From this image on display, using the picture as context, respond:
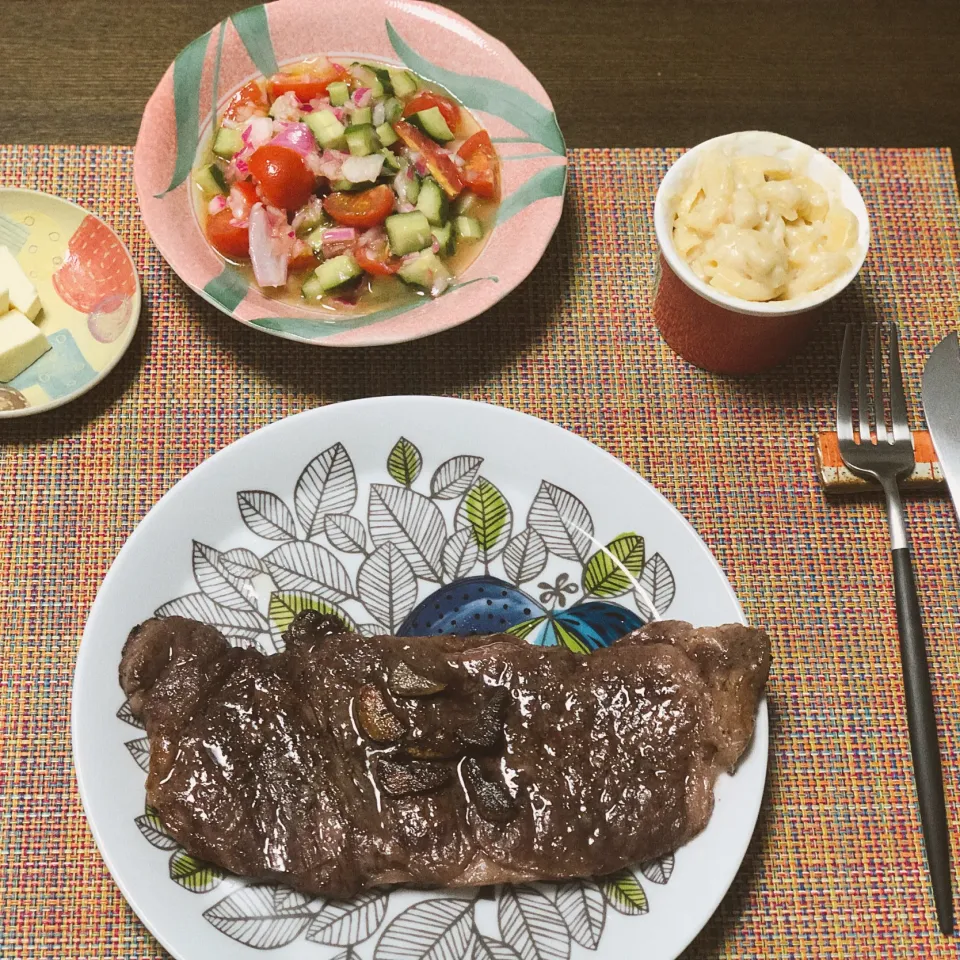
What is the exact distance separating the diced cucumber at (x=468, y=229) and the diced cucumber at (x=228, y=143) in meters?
0.80

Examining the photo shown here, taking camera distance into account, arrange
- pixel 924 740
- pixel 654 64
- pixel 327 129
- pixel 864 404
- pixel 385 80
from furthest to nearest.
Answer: pixel 654 64, pixel 385 80, pixel 327 129, pixel 864 404, pixel 924 740

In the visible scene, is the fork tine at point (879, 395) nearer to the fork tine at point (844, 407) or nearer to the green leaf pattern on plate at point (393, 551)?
the fork tine at point (844, 407)

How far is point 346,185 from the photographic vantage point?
3.37 metres

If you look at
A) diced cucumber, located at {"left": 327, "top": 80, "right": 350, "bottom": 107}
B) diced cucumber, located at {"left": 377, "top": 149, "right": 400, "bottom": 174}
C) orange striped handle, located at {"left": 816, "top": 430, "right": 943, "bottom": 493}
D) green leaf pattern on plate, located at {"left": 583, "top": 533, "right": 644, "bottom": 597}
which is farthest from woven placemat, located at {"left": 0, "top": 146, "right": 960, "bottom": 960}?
diced cucumber, located at {"left": 327, "top": 80, "right": 350, "bottom": 107}

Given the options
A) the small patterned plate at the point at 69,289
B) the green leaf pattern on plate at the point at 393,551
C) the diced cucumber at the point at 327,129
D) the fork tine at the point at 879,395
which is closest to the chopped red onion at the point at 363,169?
the diced cucumber at the point at 327,129

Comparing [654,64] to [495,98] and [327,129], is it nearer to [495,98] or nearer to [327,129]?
[495,98]

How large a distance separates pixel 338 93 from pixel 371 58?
22 cm

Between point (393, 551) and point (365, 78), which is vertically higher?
→ point (365, 78)

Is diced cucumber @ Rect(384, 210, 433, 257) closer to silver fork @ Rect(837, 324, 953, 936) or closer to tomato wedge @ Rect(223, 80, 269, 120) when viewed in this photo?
tomato wedge @ Rect(223, 80, 269, 120)

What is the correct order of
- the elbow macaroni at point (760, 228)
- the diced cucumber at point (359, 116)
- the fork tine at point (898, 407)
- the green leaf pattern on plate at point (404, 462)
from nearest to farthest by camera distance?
the elbow macaroni at point (760, 228) → the green leaf pattern on plate at point (404, 462) → the fork tine at point (898, 407) → the diced cucumber at point (359, 116)

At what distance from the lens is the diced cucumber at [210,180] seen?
3.32 meters

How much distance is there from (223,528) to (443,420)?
75 cm

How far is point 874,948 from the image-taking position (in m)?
2.86

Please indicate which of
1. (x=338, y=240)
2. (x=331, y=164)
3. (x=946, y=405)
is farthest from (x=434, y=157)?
(x=946, y=405)
